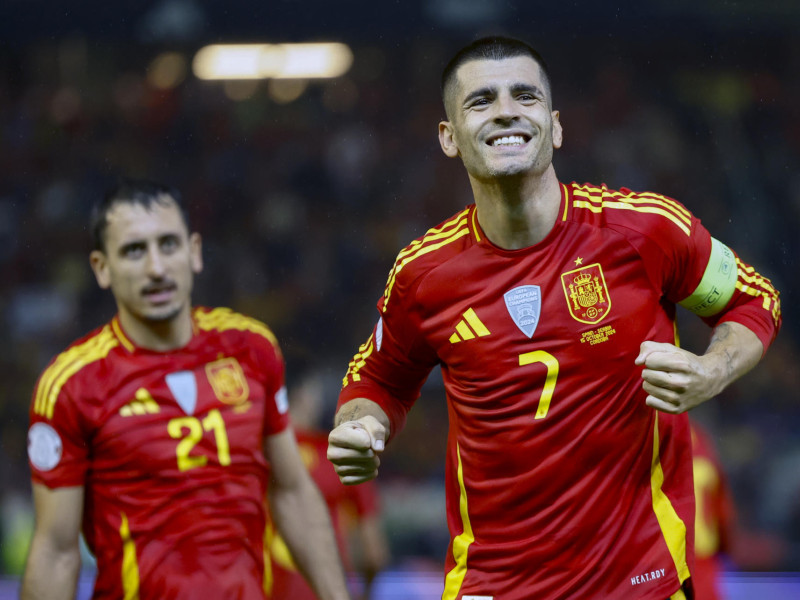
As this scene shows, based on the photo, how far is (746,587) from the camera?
655 centimetres

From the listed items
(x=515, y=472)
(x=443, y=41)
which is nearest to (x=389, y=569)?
(x=443, y=41)

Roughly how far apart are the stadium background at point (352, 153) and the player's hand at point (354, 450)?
17.6ft

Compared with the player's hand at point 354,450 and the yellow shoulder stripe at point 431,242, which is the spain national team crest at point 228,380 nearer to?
the yellow shoulder stripe at point 431,242

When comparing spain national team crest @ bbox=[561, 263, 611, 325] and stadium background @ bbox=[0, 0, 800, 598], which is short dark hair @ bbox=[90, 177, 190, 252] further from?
stadium background @ bbox=[0, 0, 800, 598]

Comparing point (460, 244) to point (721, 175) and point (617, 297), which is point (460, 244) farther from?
point (721, 175)

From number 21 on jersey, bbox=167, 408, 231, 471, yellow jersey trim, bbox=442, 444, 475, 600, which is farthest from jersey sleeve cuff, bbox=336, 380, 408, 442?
number 21 on jersey, bbox=167, 408, 231, 471

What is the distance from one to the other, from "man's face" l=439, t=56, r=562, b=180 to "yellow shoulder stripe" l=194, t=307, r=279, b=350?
46.0 inches

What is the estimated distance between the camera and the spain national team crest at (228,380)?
11.3 feet

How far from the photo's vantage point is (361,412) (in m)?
2.67

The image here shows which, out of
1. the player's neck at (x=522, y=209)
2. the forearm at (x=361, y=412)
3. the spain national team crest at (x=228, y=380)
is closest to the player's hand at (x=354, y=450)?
the forearm at (x=361, y=412)

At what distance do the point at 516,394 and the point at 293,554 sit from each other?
1.36m

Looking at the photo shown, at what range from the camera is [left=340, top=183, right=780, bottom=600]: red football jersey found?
2.49m

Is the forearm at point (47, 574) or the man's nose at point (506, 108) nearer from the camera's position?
the man's nose at point (506, 108)

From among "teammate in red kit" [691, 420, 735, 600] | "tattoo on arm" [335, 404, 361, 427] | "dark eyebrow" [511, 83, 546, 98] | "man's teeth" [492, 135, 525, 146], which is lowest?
"teammate in red kit" [691, 420, 735, 600]
